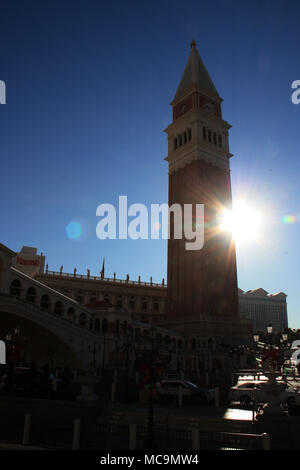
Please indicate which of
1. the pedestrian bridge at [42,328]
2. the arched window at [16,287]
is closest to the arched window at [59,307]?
the pedestrian bridge at [42,328]

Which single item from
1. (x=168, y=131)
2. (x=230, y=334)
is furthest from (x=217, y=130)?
(x=230, y=334)

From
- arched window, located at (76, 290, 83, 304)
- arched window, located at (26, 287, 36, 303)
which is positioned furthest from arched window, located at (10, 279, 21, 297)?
arched window, located at (76, 290, 83, 304)

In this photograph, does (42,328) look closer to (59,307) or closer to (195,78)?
(59,307)

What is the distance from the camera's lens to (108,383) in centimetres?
2739

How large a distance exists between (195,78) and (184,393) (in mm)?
59708

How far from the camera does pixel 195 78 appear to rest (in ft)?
223

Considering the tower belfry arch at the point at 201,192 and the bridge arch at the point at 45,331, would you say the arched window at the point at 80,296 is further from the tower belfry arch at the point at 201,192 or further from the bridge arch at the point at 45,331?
the bridge arch at the point at 45,331

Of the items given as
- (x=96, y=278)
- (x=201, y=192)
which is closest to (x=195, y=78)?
(x=201, y=192)

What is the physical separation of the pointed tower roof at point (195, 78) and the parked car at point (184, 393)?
2238 inches

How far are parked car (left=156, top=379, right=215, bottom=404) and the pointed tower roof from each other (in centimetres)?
5685

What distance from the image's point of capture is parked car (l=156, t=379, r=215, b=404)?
21734 mm

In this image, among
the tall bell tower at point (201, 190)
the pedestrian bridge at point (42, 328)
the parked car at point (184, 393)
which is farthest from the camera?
the tall bell tower at point (201, 190)

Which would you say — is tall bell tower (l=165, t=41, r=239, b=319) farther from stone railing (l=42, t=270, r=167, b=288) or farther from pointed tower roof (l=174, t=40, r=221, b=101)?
stone railing (l=42, t=270, r=167, b=288)

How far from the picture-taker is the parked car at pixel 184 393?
21.7 metres
